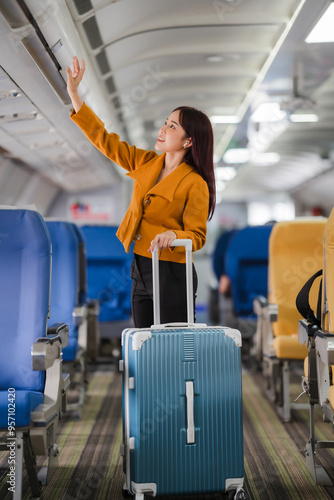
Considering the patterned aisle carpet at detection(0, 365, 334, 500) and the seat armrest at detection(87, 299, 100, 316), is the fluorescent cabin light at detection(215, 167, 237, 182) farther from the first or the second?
the patterned aisle carpet at detection(0, 365, 334, 500)

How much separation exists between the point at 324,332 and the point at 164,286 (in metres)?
0.83

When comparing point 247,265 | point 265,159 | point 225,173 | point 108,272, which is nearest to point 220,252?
point 247,265

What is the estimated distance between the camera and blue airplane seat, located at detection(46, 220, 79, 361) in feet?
13.6

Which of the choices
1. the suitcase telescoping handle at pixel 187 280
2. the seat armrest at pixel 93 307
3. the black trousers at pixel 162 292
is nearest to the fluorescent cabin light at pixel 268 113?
the seat armrest at pixel 93 307

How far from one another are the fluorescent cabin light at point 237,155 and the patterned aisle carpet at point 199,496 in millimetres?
6100

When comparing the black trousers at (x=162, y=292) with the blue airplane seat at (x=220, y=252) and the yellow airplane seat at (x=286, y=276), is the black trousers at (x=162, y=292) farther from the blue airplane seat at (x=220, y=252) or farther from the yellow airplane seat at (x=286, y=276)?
the blue airplane seat at (x=220, y=252)

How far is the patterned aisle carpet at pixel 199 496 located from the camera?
2910 mm

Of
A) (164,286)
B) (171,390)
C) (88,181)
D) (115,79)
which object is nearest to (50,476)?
(171,390)

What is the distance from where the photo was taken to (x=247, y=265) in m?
6.17

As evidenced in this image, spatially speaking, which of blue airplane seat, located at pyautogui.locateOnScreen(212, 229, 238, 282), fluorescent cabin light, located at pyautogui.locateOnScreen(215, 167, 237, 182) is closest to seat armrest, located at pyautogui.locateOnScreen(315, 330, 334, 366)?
blue airplane seat, located at pyautogui.locateOnScreen(212, 229, 238, 282)

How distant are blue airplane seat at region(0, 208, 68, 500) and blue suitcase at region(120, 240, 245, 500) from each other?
15.3 inches

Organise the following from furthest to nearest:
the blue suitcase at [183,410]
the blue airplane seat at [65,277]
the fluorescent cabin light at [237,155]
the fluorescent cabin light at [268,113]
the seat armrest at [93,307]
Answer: the fluorescent cabin light at [237,155] → the fluorescent cabin light at [268,113] → the seat armrest at [93,307] → the blue airplane seat at [65,277] → the blue suitcase at [183,410]

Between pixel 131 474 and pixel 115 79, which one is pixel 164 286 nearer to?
pixel 131 474

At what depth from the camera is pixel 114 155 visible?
117 inches
